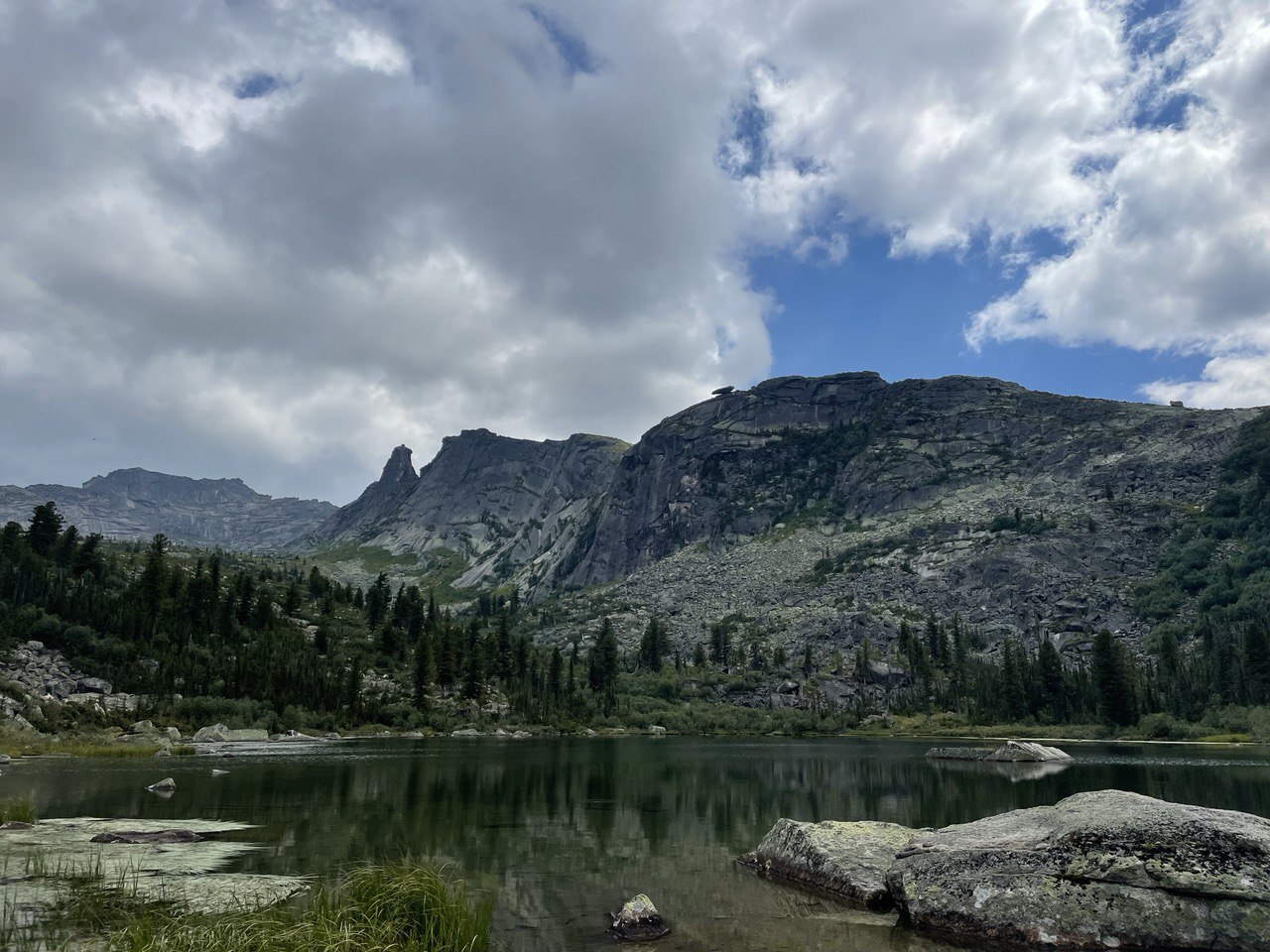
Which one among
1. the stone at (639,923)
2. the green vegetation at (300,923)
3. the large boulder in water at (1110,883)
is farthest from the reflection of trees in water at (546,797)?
the large boulder in water at (1110,883)

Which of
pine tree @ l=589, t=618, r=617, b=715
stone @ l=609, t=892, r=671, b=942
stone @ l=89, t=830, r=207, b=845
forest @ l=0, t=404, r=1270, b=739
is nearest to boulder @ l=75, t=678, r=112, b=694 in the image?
forest @ l=0, t=404, r=1270, b=739

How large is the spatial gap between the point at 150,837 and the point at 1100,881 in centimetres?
2730

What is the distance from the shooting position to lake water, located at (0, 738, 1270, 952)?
1772 centimetres

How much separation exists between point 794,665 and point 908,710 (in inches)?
1343

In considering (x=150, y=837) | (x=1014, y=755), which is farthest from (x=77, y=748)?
(x=1014, y=755)

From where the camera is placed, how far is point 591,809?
35.9 metres

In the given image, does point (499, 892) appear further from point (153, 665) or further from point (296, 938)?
point (153, 665)

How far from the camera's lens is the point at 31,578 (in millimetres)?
109438

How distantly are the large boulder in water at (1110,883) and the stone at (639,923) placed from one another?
623 centimetres

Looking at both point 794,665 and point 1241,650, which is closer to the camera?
point 1241,650

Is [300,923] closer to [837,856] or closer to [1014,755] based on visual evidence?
[837,856]

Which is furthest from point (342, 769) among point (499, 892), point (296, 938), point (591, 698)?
point (591, 698)

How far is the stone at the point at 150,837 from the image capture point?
74.5 ft

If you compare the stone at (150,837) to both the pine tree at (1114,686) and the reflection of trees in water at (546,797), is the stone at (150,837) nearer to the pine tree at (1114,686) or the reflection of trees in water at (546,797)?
the reflection of trees in water at (546,797)
